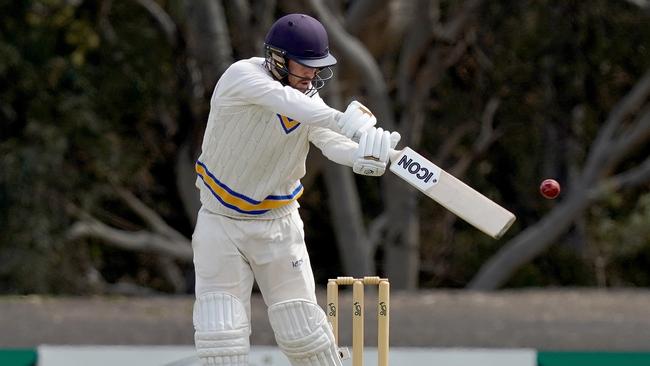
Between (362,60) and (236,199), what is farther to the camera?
(362,60)

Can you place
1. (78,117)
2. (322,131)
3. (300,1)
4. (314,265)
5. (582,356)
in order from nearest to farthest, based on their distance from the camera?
(322,131) < (582,356) < (300,1) < (78,117) < (314,265)

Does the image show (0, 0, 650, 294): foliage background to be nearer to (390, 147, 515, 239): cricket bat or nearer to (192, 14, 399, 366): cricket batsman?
(192, 14, 399, 366): cricket batsman

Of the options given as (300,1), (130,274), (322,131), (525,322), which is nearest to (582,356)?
(322,131)

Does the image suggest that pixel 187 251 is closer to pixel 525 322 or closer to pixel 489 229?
pixel 525 322

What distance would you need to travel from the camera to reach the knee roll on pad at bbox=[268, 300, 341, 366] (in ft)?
14.5

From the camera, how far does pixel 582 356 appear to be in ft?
18.4

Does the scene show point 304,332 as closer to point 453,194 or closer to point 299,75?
point 453,194

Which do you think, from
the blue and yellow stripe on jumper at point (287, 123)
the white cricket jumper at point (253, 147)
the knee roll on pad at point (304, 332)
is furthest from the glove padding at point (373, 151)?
the knee roll on pad at point (304, 332)

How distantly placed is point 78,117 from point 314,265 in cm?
367

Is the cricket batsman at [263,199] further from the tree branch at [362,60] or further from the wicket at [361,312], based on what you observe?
the tree branch at [362,60]

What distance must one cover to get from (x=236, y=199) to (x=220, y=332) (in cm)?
42

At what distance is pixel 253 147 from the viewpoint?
14.1ft

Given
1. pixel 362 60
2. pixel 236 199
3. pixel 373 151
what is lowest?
pixel 236 199

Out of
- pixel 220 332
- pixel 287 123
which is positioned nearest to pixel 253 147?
pixel 287 123
